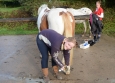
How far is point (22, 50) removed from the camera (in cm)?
749

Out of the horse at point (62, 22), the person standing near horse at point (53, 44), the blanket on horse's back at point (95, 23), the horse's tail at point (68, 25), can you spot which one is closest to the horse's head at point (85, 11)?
the blanket on horse's back at point (95, 23)

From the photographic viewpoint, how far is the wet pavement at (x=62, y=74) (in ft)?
17.0

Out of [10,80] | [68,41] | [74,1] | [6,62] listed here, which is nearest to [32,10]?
[74,1]

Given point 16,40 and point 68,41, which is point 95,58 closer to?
point 68,41

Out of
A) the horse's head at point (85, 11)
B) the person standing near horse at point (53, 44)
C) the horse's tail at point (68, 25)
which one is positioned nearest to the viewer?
the person standing near horse at point (53, 44)

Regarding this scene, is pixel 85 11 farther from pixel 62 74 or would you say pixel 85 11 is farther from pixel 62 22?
pixel 62 74

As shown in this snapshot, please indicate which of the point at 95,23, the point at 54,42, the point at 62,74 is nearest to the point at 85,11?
the point at 95,23

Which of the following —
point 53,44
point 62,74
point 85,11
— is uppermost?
point 53,44

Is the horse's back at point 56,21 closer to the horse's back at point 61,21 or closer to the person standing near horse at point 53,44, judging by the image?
the horse's back at point 61,21

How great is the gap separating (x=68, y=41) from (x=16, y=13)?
10.6m

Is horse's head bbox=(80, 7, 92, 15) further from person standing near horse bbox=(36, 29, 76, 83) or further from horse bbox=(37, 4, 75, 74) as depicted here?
person standing near horse bbox=(36, 29, 76, 83)

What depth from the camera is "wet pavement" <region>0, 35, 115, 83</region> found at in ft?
17.0

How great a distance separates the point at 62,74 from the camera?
17.7 ft

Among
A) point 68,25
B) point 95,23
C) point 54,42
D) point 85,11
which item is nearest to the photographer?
point 54,42
